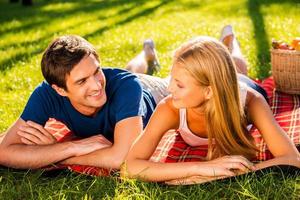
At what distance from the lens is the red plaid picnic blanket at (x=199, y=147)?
13.4 ft

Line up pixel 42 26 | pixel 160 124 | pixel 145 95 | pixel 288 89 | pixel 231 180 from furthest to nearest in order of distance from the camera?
pixel 42 26, pixel 288 89, pixel 145 95, pixel 160 124, pixel 231 180

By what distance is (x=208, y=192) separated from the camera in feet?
11.2

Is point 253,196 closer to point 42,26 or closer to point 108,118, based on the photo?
point 108,118

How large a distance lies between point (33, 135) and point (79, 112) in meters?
0.41

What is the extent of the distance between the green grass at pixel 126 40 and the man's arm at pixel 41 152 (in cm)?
9

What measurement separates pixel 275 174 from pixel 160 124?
886mm

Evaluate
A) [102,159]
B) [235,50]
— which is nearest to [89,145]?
[102,159]

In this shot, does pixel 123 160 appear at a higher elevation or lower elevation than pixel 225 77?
lower

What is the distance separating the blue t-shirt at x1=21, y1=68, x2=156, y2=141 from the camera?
4219 mm

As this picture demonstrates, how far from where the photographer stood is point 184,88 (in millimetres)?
3656

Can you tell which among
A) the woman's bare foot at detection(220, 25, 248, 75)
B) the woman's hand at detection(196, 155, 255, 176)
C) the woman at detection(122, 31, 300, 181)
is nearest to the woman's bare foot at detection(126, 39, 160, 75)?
the woman's bare foot at detection(220, 25, 248, 75)

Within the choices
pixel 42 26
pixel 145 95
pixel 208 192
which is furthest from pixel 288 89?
pixel 42 26

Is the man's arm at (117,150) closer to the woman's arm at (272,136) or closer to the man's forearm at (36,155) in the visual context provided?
the man's forearm at (36,155)

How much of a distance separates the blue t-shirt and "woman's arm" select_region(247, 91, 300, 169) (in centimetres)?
90
